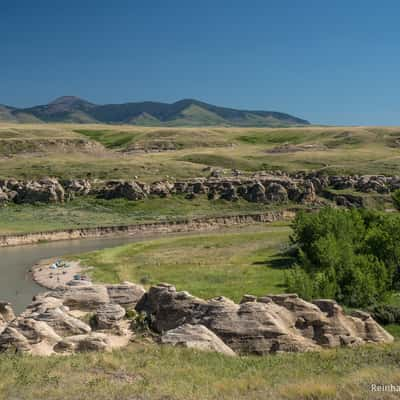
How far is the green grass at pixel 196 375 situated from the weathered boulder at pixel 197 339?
0.83 meters

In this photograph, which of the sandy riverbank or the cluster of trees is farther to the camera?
the sandy riverbank

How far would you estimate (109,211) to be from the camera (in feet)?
308

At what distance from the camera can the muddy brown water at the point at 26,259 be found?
42938 mm

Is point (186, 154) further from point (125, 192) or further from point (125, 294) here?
point (125, 294)

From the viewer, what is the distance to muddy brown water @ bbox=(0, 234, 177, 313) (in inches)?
1690

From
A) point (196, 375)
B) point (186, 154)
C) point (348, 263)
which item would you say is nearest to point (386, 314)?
point (348, 263)

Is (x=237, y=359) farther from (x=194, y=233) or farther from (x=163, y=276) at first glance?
(x=194, y=233)

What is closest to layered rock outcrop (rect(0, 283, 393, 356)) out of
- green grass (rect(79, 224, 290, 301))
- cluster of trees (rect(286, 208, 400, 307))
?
cluster of trees (rect(286, 208, 400, 307))

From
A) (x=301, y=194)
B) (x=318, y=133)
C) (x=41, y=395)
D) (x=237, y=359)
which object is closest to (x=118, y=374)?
(x=41, y=395)

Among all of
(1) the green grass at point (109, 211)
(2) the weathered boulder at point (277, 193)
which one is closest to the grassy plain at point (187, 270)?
(1) the green grass at point (109, 211)

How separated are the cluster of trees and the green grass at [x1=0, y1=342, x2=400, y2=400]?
11198 millimetres

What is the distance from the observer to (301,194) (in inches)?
3981

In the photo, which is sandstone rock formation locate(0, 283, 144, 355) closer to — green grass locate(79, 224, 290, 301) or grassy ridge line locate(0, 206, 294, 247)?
green grass locate(79, 224, 290, 301)

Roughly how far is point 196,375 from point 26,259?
46.6 m
